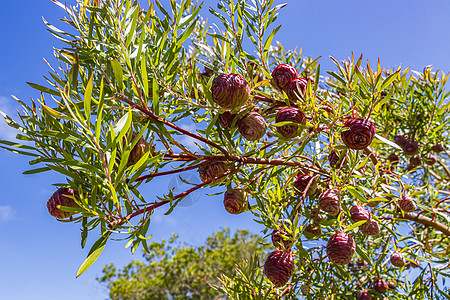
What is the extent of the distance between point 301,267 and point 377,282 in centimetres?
56

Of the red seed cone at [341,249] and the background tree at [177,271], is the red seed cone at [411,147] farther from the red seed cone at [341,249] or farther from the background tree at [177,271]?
the background tree at [177,271]

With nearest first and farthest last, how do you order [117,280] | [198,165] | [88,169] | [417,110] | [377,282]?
1. [88,169]
2. [198,165]
3. [377,282]
4. [417,110]
5. [117,280]

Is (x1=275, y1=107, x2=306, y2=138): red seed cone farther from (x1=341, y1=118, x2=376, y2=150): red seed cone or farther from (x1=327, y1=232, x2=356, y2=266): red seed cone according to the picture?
(x1=327, y1=232, x2=356, y2=266): red seed cone

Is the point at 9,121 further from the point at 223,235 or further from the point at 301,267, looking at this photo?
the point at 223,235

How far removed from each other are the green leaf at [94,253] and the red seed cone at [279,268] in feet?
1.68

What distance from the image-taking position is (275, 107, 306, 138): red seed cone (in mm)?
804

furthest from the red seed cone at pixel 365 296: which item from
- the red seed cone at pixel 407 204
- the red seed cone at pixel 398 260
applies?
the red seed cone at pixel 407 204

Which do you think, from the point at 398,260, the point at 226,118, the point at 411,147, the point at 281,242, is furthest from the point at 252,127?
the point at 411,147

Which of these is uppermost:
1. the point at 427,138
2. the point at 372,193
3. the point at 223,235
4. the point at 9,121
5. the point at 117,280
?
the point at 223,235

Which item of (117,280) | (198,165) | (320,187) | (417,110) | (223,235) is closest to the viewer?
(198,165)

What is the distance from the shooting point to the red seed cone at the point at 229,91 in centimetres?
74

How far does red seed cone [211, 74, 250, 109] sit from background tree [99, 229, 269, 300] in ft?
24.7

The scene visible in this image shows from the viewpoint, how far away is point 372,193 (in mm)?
1228

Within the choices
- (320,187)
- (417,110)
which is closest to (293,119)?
(320,187)
